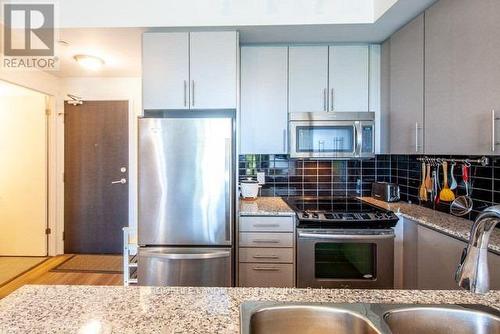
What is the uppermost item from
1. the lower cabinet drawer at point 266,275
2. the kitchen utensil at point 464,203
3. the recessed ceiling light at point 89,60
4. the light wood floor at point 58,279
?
the recessed ceiling light at point 89,60

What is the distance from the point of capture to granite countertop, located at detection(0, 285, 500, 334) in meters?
0.75

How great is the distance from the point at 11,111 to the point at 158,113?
2.47 m

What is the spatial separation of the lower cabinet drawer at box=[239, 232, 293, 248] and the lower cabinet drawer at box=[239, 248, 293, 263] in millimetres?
36

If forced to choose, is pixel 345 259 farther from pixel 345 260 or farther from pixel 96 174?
pixel 96 174

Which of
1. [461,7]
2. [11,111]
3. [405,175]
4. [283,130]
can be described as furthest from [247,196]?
[11,111]

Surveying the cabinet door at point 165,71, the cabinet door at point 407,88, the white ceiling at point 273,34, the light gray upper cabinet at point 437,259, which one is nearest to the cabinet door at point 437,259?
the light gray upper cabinet at point 437,259

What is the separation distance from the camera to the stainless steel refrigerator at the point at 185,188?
2.20m

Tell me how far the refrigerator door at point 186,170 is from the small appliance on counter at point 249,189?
23.8 inches

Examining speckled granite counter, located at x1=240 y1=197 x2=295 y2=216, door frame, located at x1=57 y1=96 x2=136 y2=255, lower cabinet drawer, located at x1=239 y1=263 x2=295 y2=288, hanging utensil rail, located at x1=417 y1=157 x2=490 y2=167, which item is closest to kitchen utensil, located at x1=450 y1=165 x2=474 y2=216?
hanging utensil rail, located at x1=417 y1=157 x2=490 y2=167

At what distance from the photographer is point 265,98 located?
2.76m

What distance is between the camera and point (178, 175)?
A: 221 centimetres

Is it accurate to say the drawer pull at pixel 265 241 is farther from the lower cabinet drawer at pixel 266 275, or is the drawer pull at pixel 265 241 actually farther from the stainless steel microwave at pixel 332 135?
the stainless steel microwave at pixel 332 135

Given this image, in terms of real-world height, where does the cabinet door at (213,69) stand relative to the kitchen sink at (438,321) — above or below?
above

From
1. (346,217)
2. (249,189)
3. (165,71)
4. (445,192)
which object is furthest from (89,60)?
(445,192)
